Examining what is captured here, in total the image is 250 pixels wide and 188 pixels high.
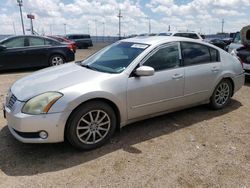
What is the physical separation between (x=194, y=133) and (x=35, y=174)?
8.01ft

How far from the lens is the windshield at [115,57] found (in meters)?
3.91

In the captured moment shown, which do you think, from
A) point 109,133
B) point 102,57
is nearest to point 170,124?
point 109,133

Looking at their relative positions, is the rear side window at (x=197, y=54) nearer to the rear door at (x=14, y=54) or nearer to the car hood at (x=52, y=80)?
the car hood at (x=52, y=80)

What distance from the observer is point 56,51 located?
10359 millimetres

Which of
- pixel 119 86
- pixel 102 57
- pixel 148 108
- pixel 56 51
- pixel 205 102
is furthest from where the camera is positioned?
pixel 56 51

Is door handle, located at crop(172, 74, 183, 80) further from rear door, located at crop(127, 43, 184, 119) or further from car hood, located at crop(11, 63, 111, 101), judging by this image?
car hood, located at crop(11, 63, 111, 101)

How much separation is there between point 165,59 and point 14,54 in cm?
714

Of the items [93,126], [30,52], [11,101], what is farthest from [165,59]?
[30,52]

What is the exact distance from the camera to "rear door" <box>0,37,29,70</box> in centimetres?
940

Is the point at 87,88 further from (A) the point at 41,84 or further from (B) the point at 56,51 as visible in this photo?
(B) the point at 56,51

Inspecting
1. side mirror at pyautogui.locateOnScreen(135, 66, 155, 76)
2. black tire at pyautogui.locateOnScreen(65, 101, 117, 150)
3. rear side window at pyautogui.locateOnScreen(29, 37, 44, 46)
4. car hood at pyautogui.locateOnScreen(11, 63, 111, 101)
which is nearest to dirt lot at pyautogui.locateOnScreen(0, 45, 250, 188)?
black tire at pyautogui.locateOnScreen(65, 101, 117, 150)

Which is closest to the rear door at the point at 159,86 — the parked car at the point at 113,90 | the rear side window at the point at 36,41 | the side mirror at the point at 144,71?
the parked car at the point at 113,90

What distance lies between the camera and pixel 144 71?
369 cm

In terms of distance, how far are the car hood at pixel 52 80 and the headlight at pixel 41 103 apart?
0.28 ft
